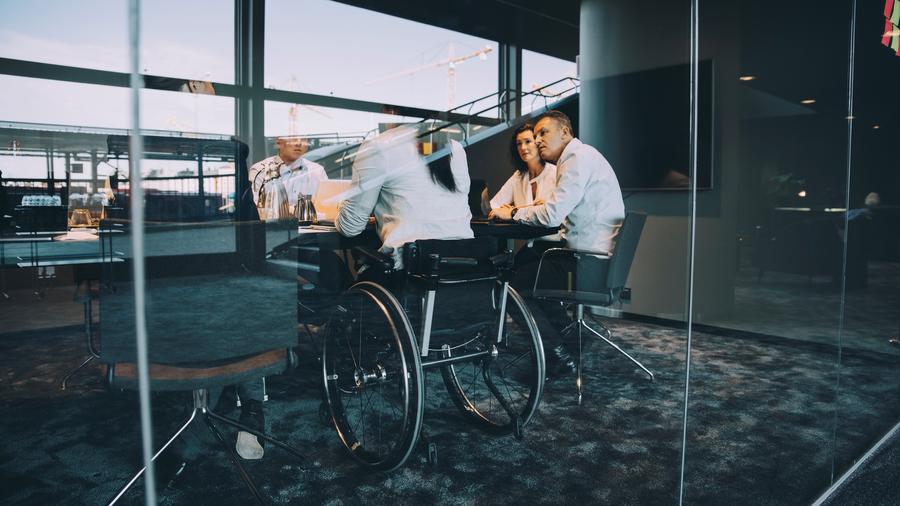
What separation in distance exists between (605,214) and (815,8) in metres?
1.52

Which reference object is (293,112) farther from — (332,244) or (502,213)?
(502,213)

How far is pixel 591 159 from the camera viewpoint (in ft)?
4.90

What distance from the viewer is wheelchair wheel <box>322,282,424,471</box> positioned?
4.94 feet

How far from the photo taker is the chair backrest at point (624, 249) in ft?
4.91

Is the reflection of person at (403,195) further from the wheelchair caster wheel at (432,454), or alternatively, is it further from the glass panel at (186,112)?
the wheelchair caster wheel at (432,454)

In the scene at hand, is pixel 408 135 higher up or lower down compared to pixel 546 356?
higher up

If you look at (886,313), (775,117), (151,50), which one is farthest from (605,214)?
(886,313)

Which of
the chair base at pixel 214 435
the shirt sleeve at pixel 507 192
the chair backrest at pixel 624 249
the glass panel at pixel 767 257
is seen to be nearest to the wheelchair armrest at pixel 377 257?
the shirt sleeve at pixel 507 192

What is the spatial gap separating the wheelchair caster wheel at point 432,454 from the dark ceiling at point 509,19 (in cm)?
107

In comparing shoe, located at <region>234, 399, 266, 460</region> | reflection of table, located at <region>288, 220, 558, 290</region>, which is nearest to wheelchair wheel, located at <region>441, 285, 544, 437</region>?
reflection of table, located at <region>288, 220, 558, 290</region>

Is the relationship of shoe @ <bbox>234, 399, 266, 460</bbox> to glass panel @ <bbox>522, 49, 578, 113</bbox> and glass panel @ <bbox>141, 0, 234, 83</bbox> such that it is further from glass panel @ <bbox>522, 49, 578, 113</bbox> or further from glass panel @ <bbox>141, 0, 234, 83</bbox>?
glass panel @ <bbox>522, 49, 578, 113</bbox>

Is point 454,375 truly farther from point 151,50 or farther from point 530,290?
point 151,50

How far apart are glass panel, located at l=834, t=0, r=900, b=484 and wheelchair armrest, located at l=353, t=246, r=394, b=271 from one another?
188 cm

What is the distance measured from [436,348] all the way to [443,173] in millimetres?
610
